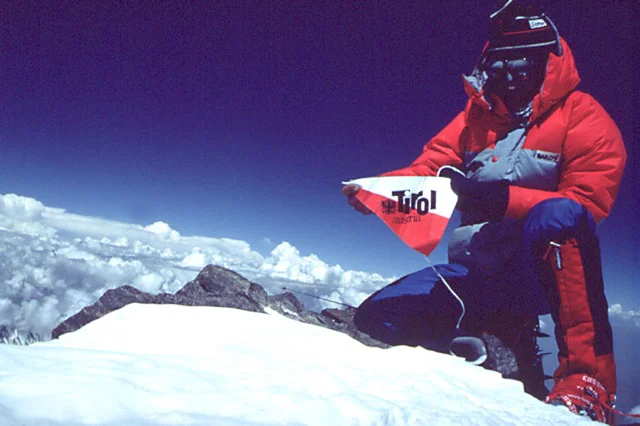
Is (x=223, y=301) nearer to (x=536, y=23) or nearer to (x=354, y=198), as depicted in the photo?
(x=354, y=198)

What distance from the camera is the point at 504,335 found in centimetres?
381

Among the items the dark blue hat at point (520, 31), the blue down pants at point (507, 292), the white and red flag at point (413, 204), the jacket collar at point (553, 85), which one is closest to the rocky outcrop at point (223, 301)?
the blue down pants at point (507, 292)

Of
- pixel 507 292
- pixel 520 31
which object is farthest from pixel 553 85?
pixel 507 292

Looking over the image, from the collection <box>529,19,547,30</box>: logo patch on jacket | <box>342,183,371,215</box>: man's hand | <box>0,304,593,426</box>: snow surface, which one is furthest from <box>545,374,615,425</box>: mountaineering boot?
<box>529,19,547,30</box>: logo patch on jacket

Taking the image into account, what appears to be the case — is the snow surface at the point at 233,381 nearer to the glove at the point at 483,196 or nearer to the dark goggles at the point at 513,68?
the glove at the point at 483,196

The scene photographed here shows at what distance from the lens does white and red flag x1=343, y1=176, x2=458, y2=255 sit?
3312 mm

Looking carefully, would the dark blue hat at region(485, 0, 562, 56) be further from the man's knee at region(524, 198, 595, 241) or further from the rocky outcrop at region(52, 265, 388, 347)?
the rocky outcrop at region(52, 265, 388, 347)

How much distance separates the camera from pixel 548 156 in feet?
A: 11.3

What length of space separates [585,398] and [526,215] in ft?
4.90

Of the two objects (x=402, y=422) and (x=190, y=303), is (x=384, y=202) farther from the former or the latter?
(x=190, y=303)

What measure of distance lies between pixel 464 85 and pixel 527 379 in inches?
137

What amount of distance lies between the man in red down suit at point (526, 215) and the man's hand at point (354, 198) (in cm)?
1

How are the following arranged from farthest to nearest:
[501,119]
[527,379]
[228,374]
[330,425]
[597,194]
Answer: [501,119], [527,379], [597,194], [228,374], [330,425]

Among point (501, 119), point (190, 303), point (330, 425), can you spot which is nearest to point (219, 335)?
point (330, 425)
